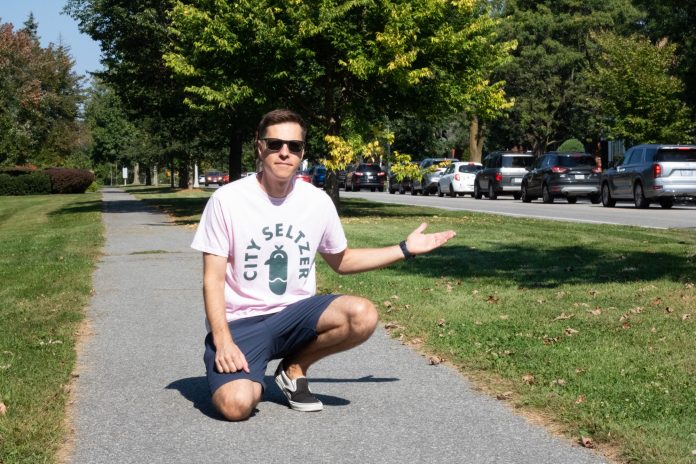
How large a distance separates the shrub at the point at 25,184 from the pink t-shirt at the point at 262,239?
57.7m

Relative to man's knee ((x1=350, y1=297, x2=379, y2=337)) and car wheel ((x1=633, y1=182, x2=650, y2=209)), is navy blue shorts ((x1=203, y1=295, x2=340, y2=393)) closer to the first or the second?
man's knee ((x1=350, y1=297, x2=379, y2=337))

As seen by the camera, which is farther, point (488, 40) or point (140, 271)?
point (488, 40)

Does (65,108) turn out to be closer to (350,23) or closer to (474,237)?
(350,23)

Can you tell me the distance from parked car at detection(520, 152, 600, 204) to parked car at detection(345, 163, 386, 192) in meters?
24.9

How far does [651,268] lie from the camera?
1248 centimetres

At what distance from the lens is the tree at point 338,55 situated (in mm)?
23828

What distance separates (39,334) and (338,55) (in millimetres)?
18134

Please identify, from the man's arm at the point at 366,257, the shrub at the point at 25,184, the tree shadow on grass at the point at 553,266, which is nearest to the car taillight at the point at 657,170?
the tree shadow on grass at the point at 553,266

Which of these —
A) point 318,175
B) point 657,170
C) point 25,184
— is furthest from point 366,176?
point 657,170

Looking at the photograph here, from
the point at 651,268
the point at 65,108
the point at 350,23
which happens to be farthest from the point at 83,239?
the point at 65,108

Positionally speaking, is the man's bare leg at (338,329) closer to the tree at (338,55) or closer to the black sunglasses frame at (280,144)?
the black sunglasses frame at (280,144)

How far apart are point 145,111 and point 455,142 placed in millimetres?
50653

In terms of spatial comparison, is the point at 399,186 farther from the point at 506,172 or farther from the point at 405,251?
the point at 405,251

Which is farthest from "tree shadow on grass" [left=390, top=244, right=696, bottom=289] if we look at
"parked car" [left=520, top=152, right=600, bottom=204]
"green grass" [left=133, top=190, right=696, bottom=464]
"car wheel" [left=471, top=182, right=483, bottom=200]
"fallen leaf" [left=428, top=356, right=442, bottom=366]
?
"car wheel" [left=471, top=182, right=483, bottom=200]
